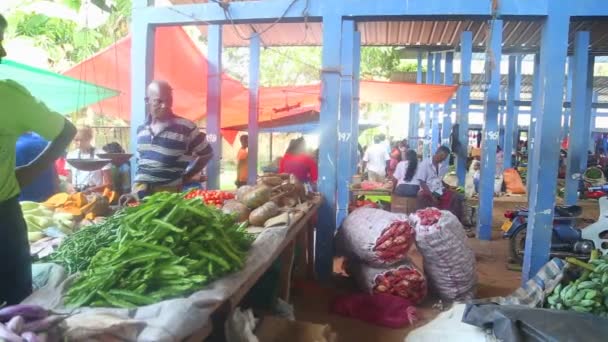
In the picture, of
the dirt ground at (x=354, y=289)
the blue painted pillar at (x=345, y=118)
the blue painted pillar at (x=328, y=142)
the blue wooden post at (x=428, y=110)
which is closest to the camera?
the dirt ground at (x=354, y=289)

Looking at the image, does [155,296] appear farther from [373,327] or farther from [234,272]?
[373,327]

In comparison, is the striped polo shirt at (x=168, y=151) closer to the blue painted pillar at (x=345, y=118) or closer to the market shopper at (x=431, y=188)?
the blue painted pillar at (x=345, y=118)

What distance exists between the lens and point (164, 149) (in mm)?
4660

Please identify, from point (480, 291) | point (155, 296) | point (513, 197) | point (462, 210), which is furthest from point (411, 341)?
point (513, 197)

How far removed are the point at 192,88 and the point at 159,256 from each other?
900 centimetres

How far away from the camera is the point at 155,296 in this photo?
2211 mm

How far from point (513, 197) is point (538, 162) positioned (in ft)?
30.0

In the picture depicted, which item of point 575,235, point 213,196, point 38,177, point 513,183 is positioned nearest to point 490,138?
point 575,235

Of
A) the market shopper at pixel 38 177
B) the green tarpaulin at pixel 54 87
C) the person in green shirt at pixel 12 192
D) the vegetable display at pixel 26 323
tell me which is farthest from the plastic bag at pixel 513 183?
the vegetable display at pixel 26 323

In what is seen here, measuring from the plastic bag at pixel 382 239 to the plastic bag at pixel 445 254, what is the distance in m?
0.16

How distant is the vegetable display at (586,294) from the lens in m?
4.08

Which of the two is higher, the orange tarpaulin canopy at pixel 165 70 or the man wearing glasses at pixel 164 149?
the orange tarpaulin canopy at pixel 165 70

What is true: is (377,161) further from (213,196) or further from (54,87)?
(213,196)

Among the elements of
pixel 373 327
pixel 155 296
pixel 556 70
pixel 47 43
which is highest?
pixel 47 43
